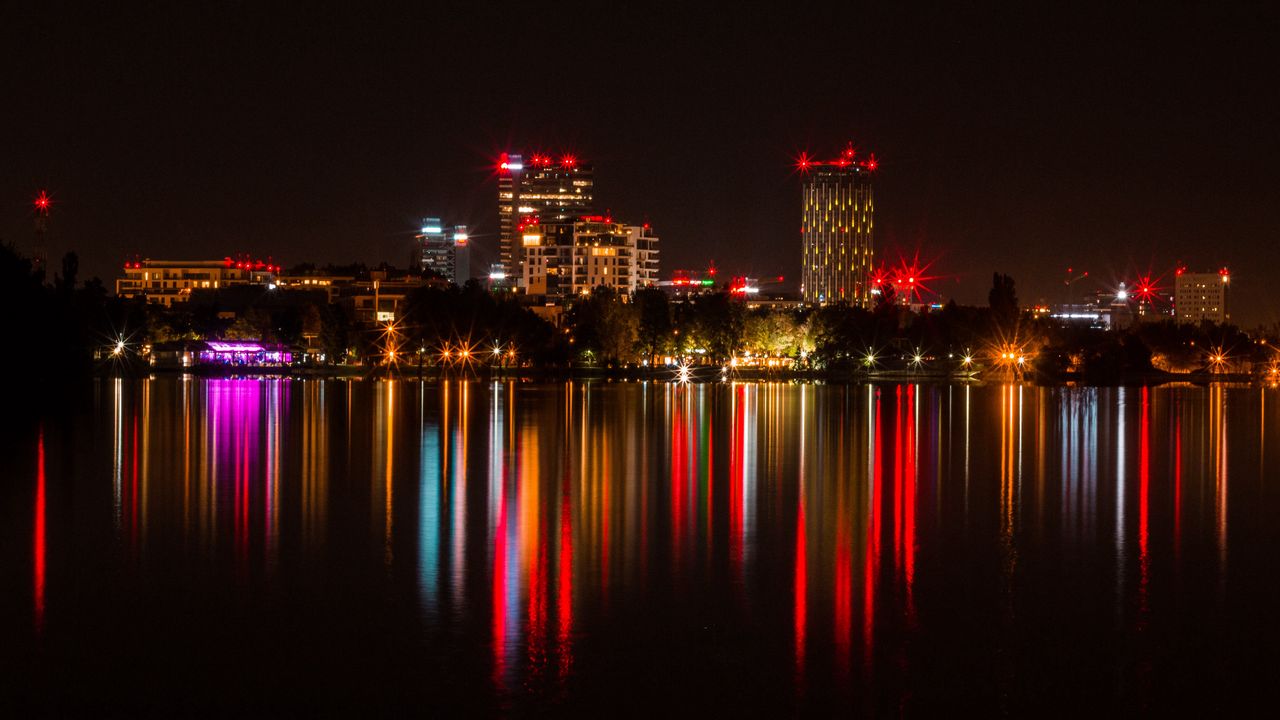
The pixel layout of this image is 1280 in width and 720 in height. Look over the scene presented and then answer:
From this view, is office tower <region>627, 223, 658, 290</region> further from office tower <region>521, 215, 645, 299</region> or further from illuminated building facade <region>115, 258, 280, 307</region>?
illuminated building facade <region>115, 258, 280, 307</region>

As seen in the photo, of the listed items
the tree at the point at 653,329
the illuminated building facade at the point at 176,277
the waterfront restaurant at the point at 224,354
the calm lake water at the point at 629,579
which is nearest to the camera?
the calm lake water at the point at 629,579

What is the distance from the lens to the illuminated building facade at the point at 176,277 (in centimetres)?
18600

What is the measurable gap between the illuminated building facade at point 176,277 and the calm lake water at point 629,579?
16442 centimetres

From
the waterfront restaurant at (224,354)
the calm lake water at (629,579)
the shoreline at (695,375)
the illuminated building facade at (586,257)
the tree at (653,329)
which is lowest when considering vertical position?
the calm lake water at (629,579)

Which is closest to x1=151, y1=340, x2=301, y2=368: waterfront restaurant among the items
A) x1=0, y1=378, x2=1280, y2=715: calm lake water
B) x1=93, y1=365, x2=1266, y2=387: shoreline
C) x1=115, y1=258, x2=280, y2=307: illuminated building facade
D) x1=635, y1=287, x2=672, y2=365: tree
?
x1=93, y1=365, x2=1266, y2=387: shoreline

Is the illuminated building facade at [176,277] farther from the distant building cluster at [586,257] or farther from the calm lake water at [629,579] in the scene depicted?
the calm lake water at [629,579]

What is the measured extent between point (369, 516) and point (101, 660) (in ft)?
25.0

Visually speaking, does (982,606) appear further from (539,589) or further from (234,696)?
(234,696)

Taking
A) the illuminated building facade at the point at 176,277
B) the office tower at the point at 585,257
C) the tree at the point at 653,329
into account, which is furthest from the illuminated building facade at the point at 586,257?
the tree at the point at 653,329

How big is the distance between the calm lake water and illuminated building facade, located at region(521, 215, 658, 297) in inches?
6360

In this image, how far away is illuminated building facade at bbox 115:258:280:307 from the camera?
18600cm

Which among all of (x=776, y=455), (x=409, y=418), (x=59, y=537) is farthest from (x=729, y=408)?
(x=59, y=537)

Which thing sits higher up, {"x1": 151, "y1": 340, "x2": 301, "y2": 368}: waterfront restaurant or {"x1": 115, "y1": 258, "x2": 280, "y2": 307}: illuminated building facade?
{"x1": 115, "y1": 258, "x2": 280, "y2": 307}: illuminated building facade

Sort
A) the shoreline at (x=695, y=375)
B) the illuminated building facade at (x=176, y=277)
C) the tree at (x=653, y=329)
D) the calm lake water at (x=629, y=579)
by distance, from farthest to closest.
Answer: the illuminated building facade at (x=176, y=277), the tree at (x=653, y=329), the shoreline at (x=695, y=375), the calm lake water at (x=629, y=579)
